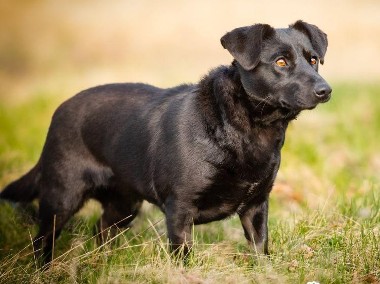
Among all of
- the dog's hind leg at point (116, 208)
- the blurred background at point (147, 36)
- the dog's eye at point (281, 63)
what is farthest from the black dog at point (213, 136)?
the blurred background at point (147, 36)

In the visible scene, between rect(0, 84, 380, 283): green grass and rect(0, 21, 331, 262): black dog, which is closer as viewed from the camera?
rect(0, 84, 380, 283): green grass

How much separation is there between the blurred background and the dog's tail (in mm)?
7503

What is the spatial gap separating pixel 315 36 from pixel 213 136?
40.1 inches

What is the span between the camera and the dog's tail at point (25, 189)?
226 inches

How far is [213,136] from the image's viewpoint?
4566 millimetres

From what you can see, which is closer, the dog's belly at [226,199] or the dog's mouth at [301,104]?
the dog's mouth at [301,104]

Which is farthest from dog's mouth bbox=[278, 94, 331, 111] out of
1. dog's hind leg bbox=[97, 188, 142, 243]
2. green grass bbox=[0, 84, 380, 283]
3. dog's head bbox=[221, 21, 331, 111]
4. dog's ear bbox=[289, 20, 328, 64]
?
dog's hind leg bbox=[97, 188, 142, 243]

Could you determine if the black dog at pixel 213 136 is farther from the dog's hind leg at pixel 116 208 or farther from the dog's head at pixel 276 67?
the dog's hind leg at pixel 116 208

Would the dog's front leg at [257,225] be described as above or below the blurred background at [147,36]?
below

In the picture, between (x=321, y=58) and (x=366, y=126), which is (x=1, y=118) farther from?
(x=321, y=58)

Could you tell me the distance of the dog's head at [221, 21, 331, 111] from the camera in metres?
4.31

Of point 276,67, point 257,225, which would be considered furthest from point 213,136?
point 257,225

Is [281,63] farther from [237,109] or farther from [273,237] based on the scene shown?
[273,237]

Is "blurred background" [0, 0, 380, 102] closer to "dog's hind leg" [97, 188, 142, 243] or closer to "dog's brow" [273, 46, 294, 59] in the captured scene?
"dog's hind leg" [97, 188, 142, 243]
